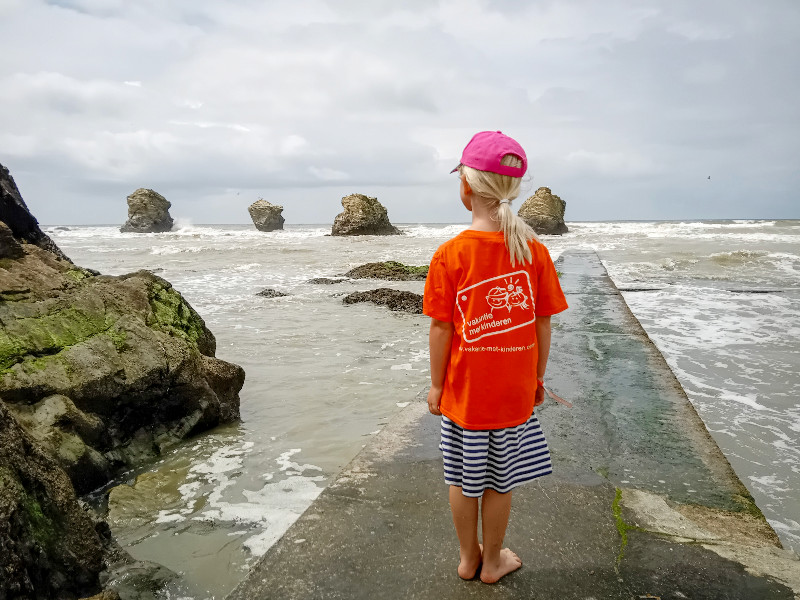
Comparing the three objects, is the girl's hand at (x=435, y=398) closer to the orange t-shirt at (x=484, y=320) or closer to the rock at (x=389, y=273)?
the orange t-shirt at (x=484, y=320)

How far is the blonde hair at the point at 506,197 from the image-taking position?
192 cm

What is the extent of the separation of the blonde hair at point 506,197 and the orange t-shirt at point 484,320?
34 mm

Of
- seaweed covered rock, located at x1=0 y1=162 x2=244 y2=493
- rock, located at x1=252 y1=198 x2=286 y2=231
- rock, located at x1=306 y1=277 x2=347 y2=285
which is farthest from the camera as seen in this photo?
rock, located at x1=252 y1=198 x2=286 y2=231

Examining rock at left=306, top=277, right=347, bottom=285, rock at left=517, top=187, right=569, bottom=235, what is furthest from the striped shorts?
rock at left=517, top=187, right=569, bottom=235

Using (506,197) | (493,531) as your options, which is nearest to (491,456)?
(493,531)

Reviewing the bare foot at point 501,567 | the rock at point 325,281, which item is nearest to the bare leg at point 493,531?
the bare foot at point 501,567

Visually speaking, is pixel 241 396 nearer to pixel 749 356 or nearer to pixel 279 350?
pixel 279 350

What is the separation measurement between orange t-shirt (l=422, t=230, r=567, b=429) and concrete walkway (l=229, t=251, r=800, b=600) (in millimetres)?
634

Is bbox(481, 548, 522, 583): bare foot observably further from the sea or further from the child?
the sea

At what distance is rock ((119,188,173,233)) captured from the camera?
57969 millimetres

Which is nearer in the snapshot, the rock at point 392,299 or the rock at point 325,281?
the rock at point 392,299

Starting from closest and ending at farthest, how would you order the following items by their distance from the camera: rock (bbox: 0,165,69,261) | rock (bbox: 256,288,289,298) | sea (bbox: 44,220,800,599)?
sea (bbox: 44,220,800,599) → rock (bbox: 0,165,69,261) → rock (bbox: 256,288,289,298)

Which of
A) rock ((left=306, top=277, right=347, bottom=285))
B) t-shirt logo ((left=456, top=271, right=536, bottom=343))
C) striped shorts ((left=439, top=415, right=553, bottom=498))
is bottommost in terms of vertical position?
rock ((left=306, top=277, right=347, bottom=285))

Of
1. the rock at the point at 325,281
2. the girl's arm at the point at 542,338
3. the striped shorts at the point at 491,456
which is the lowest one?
the rock at the point at 325,281
